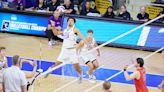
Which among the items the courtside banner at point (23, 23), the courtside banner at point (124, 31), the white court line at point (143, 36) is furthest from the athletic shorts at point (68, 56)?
the courtside banner at point (23, 23)

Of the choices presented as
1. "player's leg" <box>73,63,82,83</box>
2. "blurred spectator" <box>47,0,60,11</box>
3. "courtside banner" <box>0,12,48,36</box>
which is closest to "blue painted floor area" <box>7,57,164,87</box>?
"player's leg" <box>73,63,82,83</box>

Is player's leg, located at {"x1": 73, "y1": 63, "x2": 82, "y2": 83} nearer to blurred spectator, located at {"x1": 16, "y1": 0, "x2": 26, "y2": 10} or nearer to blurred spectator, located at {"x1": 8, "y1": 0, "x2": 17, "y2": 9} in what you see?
blurred spectator, located at {"x1": 16, "y1": 0, "x2": 26, "y2": 10}

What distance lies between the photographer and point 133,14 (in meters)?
18.4

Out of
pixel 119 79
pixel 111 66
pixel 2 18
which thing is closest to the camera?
pixel 119 79

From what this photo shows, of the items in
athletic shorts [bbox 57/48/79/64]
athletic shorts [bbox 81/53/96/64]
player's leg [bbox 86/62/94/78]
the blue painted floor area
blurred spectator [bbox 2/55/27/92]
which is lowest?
the blue painted floor area

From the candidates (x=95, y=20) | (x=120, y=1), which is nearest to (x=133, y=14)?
(x=120, y=1)

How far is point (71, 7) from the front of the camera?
1667 cm

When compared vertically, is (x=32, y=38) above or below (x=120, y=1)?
below

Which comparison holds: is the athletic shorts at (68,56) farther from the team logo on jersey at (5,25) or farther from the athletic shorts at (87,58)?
the team logo on jersey at (5,25)

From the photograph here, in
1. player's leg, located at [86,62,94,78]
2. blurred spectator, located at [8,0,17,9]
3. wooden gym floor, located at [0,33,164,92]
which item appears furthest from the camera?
blurred spectator, located at [8,0,17,9]

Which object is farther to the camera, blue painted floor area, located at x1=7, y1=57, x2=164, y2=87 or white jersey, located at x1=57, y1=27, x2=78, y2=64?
blue painted floor area, located at x1=7, y1=57, x2=164, y2=87

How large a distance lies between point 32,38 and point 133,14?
4.78 m

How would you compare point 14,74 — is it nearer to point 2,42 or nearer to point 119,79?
point 119,79

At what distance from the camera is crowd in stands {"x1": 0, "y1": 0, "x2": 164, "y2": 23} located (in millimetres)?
15984
